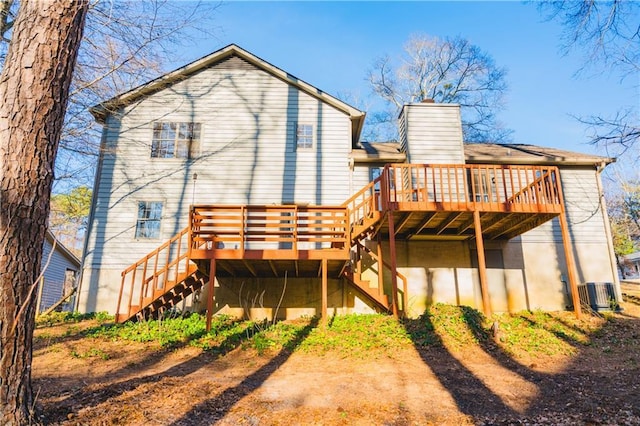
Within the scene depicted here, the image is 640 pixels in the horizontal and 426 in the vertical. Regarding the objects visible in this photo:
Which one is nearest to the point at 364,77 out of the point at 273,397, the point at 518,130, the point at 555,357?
the point at 518,130

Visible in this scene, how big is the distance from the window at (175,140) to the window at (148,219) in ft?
5.87

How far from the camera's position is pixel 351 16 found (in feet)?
52.7

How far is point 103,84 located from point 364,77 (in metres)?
20.7

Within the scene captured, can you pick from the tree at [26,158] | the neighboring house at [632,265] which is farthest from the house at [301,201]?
the neighboring house at [632,265]

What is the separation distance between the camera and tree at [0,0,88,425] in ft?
10.4

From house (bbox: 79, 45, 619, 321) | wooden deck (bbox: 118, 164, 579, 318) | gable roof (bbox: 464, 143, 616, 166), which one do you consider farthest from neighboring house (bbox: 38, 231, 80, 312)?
gable roof (bbox: 464, 143, 616, 166)

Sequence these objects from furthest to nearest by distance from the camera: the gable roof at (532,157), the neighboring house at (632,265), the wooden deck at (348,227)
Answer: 1. the neighboring house at (632,265)
2. the gable roof at (532,157)
3. the wooden deck at (348,227)

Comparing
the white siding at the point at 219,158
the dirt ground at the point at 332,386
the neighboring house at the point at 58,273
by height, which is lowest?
the dirt ground at the point at 332,386

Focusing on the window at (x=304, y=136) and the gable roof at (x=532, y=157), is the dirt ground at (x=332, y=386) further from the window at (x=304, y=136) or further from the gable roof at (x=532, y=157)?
the window at (x=304, y=136)

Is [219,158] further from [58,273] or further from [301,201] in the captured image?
[58,273]

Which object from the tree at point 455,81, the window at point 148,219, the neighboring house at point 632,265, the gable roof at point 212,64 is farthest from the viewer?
the neighboring house at point 632,265

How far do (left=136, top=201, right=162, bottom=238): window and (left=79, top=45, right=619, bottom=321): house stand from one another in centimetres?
4

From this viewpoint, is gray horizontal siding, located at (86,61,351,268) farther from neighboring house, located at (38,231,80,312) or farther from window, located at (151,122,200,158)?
neighboring house, located at (38,231,80,312)

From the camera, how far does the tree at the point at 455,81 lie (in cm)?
2583
